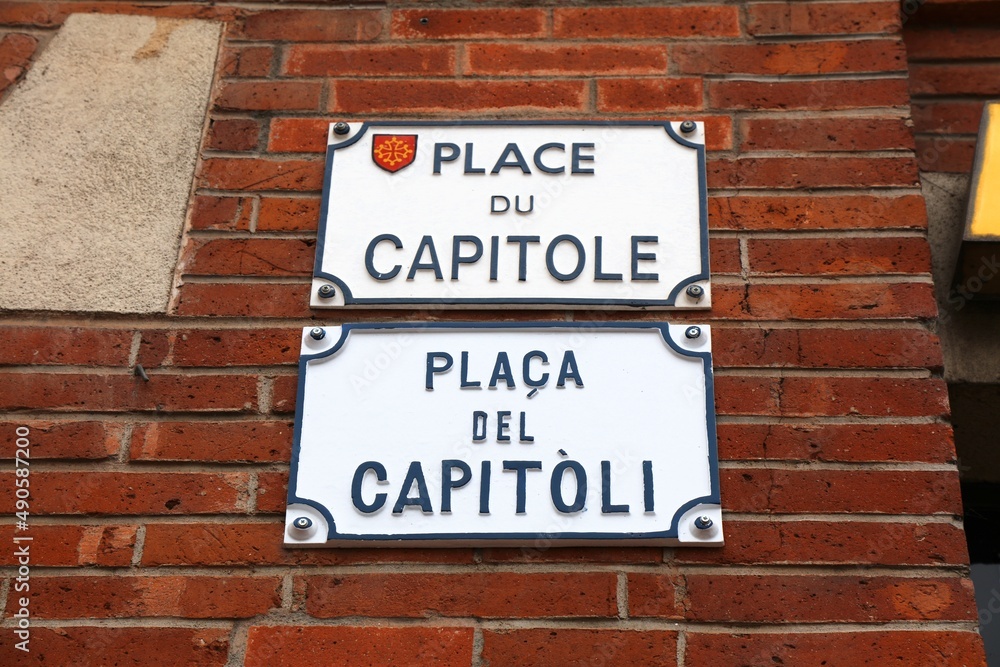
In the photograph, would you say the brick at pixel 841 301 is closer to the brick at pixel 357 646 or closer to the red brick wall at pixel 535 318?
the red brick wall at pixel 535 318

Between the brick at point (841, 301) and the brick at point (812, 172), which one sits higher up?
the brick at point (812, 172)

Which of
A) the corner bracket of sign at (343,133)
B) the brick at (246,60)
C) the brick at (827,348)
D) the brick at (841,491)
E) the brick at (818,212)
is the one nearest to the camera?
the brick at (841,491)

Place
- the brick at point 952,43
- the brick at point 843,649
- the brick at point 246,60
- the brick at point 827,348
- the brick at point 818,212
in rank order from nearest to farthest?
the brick at point 843,649, the brick at point 827,348, the brick at point 818,212, the brick at point 246,60, the brick at point 952,43

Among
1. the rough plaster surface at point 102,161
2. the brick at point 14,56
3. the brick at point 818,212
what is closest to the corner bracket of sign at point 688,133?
the brick at point 818,212

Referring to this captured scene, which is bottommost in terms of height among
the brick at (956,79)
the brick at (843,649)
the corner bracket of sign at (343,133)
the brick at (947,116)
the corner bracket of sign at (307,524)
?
the brick at (843,649)

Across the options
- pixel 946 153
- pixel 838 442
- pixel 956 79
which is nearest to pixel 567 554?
pixel 838 442

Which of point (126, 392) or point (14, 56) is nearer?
point (126, 392)

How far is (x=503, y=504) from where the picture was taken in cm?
159

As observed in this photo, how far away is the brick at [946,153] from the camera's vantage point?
6.68 feet

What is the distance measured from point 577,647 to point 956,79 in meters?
1.38

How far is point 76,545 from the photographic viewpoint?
5.32 feet

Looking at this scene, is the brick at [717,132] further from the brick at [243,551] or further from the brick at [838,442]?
the brick at [243,551]

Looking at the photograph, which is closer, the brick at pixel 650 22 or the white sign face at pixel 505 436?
the white sign face at pixel 505 436

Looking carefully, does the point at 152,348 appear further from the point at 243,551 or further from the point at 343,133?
the point at 343,133
